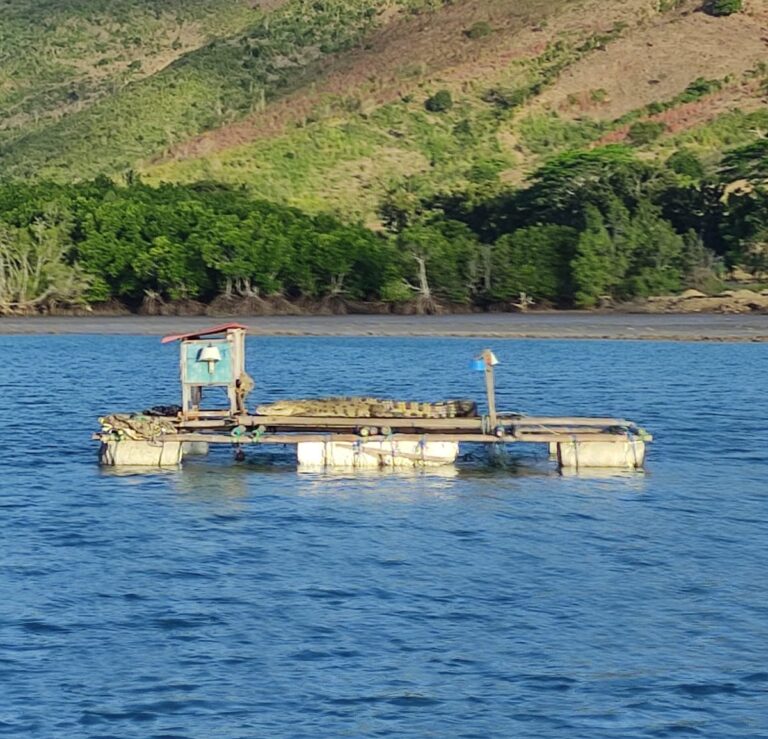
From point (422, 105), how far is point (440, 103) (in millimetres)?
2127

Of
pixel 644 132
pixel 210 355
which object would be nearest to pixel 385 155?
pixel 644 132

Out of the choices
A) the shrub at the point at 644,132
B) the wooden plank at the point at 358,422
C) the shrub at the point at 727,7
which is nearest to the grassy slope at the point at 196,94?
the shrub at the point at 644,132

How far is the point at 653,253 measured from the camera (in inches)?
3487

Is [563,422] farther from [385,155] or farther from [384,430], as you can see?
[385,155]

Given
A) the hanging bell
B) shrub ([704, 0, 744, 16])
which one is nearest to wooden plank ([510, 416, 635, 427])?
the hanging bell

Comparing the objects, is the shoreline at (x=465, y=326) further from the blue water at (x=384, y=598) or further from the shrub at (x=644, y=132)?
the shrub at (x=644, y=132)

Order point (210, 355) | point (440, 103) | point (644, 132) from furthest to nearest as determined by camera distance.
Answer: point (440, 103) → point (644, 132) → point (210, 355)

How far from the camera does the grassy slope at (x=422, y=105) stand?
119 m

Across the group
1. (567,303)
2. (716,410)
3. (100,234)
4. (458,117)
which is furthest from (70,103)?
(716,410)

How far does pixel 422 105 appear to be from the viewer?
132000 mm

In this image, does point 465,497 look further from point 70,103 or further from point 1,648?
point 70,103

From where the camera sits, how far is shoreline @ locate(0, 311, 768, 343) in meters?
75.5

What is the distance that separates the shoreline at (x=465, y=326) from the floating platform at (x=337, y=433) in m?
39.5

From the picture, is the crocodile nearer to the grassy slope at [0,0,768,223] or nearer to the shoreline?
the shoreline
